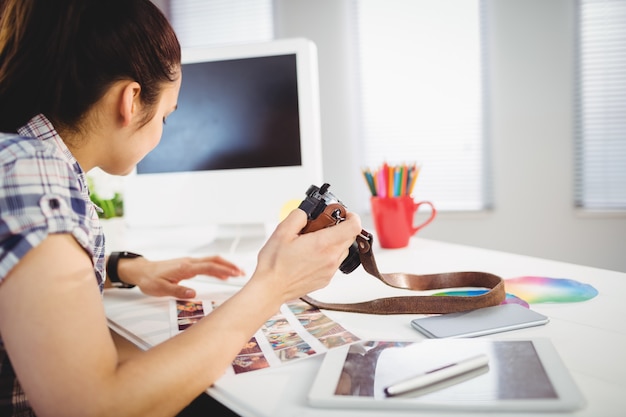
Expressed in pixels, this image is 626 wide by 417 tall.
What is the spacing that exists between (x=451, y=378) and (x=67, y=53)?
556 mm

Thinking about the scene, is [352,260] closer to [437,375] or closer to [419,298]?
[419,298]

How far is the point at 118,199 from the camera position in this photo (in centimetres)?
138

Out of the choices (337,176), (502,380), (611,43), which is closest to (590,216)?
(611,43)

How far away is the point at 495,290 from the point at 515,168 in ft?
6.05

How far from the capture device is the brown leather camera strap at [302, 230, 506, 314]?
0.76 meters

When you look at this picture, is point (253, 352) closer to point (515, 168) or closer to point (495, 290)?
point (495, 290)

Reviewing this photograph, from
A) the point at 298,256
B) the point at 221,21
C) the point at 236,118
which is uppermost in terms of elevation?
Answer: the point at 221,21

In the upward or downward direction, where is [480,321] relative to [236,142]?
downward

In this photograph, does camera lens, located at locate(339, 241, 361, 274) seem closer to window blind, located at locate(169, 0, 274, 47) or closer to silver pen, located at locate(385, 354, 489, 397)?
silver pen, located at locate(385, 354, 489, 397)

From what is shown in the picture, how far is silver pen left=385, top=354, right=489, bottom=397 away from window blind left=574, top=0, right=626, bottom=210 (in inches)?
83.5

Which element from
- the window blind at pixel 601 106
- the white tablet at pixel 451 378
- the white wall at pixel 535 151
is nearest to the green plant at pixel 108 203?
the white tablet at pixel 451 378

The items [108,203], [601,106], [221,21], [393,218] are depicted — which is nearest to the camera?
[393,218]

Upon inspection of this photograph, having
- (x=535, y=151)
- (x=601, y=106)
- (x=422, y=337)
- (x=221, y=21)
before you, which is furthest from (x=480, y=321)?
(x=221, y=21)

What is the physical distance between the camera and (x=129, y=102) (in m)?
0.66
